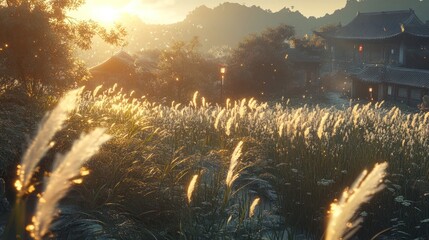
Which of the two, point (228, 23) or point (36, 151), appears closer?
point (36, 151)

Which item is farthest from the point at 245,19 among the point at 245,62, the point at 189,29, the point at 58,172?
the point at 58,172

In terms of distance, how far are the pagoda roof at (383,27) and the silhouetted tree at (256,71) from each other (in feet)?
37.7

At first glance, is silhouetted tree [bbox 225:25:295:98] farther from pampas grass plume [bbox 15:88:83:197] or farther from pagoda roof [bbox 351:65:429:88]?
pampas grass plume [bbox 15:88:83:197]

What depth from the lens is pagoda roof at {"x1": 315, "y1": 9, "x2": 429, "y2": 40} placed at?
41625 millimetres

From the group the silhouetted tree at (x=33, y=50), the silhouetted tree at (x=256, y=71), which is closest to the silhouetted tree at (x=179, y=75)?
the silhouetted tree at (x=256, y=71)

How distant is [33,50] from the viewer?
1048 centimetres

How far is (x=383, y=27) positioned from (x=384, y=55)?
421 cm

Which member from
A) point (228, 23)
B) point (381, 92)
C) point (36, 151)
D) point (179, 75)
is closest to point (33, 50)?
point (36, 151)

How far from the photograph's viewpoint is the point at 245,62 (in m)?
38.9

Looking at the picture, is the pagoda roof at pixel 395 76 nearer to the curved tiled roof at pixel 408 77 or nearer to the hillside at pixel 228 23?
the curved tiled roof at pixel 408 77

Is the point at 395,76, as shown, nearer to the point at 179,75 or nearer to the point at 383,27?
the point at 383,27

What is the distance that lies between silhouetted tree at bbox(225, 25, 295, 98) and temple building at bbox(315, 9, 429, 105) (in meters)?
6.94

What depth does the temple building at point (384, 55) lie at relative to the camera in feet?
119

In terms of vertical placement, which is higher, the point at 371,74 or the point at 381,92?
the point at 371,74
